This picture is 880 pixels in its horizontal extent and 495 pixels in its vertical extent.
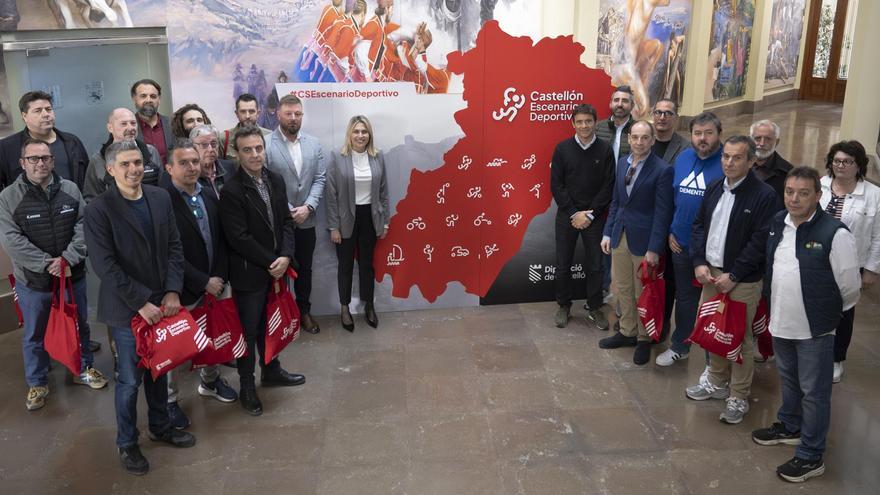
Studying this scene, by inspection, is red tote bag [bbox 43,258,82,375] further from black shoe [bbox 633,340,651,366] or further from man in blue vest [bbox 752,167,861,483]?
man in blue vest [bbox 752,167,861,483]

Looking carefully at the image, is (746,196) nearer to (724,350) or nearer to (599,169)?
(724,350)

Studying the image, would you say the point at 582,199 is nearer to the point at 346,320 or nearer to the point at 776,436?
the point at 346,320

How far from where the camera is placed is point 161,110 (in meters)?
8.08

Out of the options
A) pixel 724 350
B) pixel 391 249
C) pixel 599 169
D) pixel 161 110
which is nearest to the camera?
pixel 724 350

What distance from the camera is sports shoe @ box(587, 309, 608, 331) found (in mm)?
5844

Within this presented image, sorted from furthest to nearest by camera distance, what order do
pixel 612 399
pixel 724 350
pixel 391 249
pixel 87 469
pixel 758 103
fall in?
pixel 758 103 → pixel 391 249 → pixel 612 399 → pixel 724 350 → pixel 87 469

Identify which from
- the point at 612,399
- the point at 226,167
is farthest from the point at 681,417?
the point at 226,167

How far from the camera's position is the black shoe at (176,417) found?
14.2 feet

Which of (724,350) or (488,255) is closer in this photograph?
(724,350)

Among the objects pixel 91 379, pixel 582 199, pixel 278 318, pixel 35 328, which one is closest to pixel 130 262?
pixel 278 318

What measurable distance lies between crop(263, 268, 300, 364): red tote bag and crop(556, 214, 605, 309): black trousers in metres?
2.33

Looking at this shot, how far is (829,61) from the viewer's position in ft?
58.3

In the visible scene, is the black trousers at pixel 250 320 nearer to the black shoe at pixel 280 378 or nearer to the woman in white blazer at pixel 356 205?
the black shoe at pixel 280 378

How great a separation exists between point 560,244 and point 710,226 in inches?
66.8
